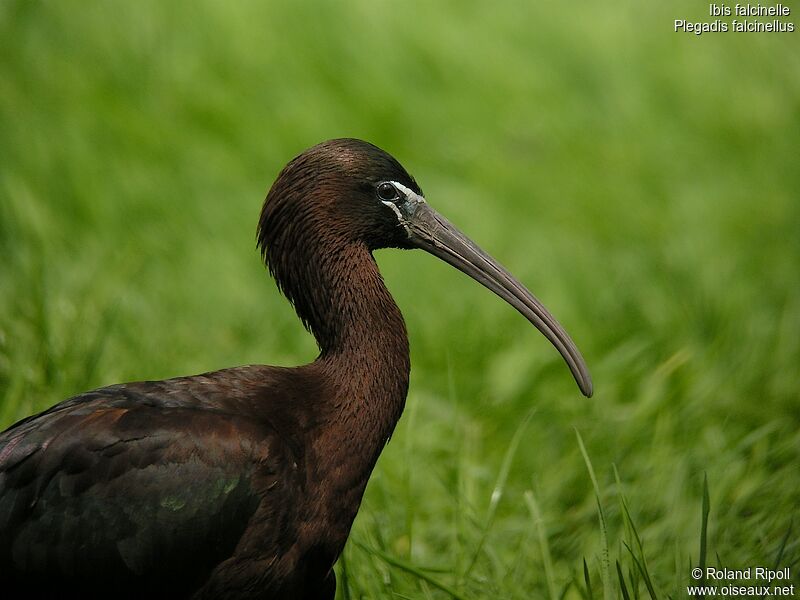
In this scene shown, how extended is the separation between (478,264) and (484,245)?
9.65 ft

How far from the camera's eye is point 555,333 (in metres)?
3.35

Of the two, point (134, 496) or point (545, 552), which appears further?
point (545, 552)

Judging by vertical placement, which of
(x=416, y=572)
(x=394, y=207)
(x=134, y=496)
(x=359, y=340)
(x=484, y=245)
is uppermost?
(x=484, y=245)

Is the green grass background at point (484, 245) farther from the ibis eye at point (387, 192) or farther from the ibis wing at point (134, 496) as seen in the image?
the ibis eye at point (387, 192)

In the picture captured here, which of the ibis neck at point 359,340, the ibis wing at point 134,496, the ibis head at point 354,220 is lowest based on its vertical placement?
the ibis wing at point 134,496

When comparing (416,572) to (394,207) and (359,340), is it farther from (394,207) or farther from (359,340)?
(394,207)

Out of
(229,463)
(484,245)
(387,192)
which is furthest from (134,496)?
(484,245)

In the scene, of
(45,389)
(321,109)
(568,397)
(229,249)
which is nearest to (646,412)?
(568,397)

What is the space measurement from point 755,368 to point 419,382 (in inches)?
53.6

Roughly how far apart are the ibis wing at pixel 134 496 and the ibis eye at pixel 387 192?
0.70 metres

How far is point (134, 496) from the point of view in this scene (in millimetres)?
2896

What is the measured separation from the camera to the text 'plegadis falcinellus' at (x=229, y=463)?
2908 millimetres

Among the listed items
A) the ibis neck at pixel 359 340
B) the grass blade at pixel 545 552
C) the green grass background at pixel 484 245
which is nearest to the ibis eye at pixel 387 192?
the ibis neck at pixel 359 340

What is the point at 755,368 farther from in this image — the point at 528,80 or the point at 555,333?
the point at 528,80
